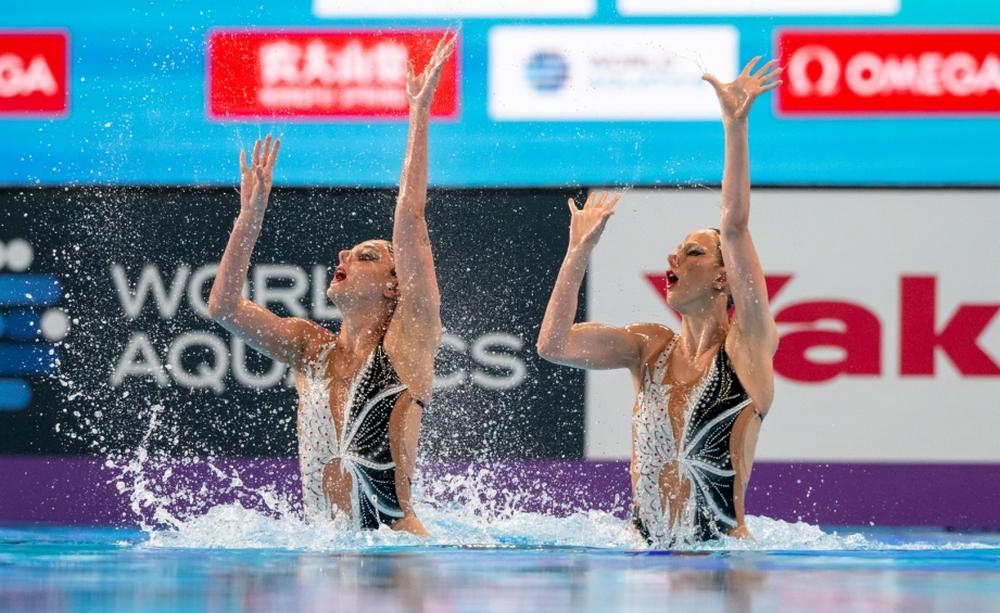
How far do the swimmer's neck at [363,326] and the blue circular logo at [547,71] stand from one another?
183cm

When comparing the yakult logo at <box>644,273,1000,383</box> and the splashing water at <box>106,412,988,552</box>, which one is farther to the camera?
the yakult logo at <box>644,273,1000,383</box>

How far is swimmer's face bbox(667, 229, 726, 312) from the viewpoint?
138 inches

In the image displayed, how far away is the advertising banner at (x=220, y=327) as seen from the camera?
5391mm

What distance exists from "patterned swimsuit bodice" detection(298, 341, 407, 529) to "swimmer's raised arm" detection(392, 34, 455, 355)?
0.12 meters

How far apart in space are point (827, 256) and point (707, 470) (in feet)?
6.81

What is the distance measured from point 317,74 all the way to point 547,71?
0.83m

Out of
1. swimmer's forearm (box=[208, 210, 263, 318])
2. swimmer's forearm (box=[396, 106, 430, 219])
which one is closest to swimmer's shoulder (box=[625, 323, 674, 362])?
swimmer's forearm (box=[396, 106, 430, 219])

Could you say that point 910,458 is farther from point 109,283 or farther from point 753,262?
point 109,283

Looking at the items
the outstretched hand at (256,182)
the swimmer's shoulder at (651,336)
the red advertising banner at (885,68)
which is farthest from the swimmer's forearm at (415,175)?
the red advertising banner at (885,68)

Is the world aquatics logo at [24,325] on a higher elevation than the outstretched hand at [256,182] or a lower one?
lower

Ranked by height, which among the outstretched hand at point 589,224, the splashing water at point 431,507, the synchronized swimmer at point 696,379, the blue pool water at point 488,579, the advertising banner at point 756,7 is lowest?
the splashing water at point 431,507

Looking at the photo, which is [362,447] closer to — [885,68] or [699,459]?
[699,459]

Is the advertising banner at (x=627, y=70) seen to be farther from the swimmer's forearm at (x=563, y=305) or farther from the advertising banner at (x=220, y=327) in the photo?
the swimmer's forearm at (x=563, y=305)

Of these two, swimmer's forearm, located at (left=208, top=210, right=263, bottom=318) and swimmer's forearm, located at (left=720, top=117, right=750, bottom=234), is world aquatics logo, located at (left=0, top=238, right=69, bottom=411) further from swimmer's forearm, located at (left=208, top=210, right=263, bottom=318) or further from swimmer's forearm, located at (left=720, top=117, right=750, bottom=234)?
swimmer's forearm, located at (left=720, top=117, right=750, bottom=234)
